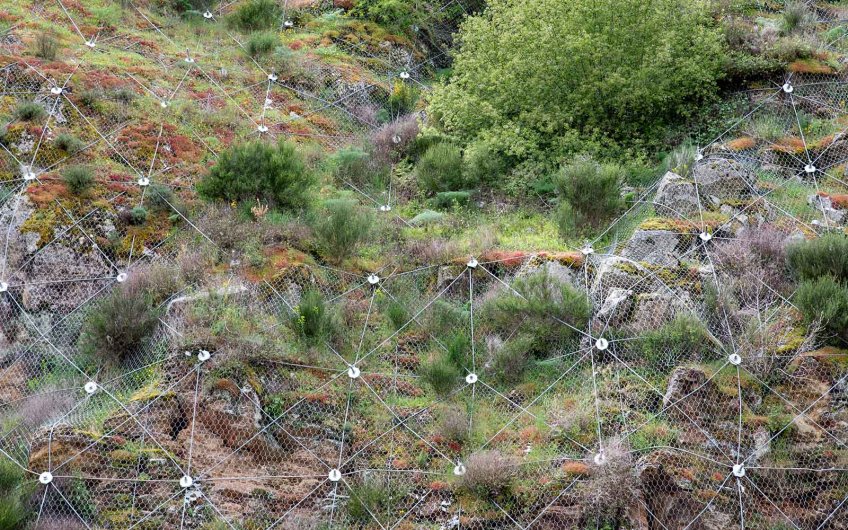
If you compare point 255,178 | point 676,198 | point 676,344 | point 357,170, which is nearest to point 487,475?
point 676,344

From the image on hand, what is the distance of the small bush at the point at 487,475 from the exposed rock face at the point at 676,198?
5.25m

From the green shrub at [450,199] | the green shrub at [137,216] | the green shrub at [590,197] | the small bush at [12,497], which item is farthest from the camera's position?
the green shrub at [450,199]

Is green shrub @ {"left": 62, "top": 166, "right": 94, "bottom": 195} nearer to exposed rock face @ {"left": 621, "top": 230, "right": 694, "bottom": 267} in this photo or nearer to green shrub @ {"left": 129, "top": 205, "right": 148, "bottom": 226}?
green shrub @ {"left": 129, "top": 205, "right": 148, "bottom": 226}

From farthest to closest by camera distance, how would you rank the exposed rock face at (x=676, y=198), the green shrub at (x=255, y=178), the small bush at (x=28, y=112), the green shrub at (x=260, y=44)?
the green shrub at (x=260, y=44) → the small bush at (x=28, y=112) → the green shrub at (x=255, y=178) → the exposed rock face at (x=676, y=198)

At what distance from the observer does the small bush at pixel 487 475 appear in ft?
34.3

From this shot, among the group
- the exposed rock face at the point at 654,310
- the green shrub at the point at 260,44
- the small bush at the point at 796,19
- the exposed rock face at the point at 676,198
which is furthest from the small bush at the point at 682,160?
the green shrub at the point at 260,44

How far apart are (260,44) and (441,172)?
17.9 ft

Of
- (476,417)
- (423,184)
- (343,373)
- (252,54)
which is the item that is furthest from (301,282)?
(252,54)

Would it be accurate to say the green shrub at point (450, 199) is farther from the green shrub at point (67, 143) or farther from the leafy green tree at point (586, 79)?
the green shrub at point (67, 143)

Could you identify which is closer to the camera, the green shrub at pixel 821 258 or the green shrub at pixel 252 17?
the green shrub at pixel 821 258

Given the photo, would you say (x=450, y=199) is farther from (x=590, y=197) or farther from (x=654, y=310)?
(x=654, y=310)

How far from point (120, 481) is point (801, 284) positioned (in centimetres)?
843

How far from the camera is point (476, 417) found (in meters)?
11.5

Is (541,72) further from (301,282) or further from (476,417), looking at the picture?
(476,417)
